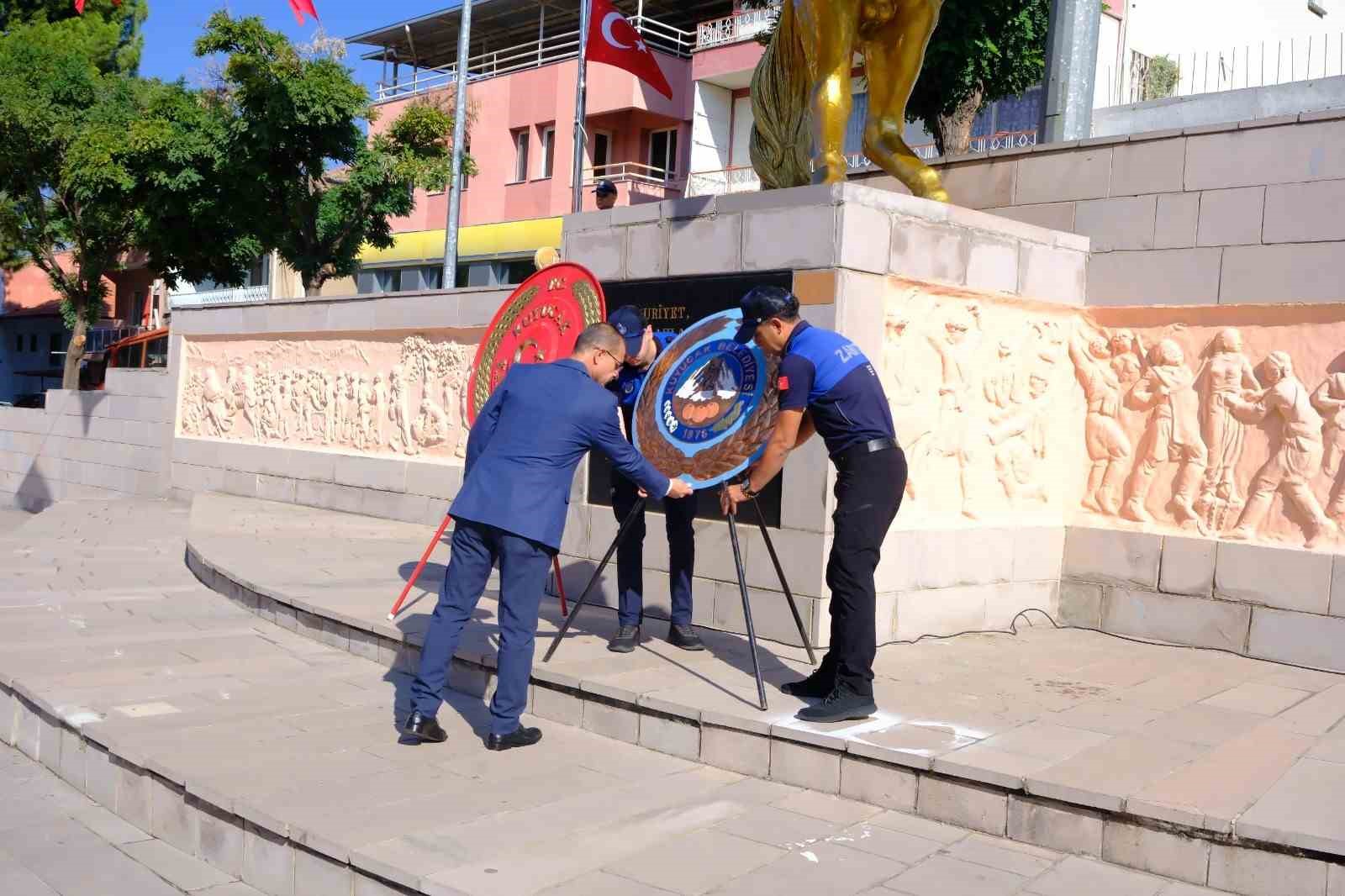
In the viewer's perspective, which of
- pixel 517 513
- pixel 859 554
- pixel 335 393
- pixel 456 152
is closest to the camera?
pixel 517 513

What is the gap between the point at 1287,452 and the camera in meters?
6.94

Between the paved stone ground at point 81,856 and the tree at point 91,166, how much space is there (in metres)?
17.9

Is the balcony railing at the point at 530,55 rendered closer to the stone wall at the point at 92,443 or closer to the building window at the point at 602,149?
the building window at the point at 602,149

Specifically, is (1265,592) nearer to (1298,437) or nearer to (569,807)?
(1298,437)

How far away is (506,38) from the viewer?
110ft

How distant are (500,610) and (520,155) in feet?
90.2

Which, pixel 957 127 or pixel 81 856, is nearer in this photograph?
pixel 81 856

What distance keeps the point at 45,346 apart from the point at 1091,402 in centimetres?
4204

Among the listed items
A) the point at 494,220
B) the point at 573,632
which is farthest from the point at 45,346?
the point at 573,632

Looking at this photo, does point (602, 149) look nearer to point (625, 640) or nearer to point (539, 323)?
point (539, 323)

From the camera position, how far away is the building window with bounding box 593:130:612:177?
30731 millimetres

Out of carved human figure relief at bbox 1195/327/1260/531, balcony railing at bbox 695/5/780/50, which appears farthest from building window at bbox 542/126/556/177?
carved human figure relief at bbox 1195/327/1260/531

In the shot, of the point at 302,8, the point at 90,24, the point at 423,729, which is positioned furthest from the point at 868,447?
the point at 90,24

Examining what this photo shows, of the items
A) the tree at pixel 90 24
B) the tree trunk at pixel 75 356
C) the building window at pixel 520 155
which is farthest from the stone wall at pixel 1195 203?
the tree at pixel 90 24
